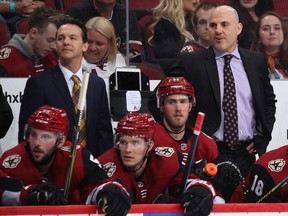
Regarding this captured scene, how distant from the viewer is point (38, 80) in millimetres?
5188

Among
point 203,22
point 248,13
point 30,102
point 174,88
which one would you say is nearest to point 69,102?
point 30,102

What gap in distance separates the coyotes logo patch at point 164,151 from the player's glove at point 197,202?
2.24 feet

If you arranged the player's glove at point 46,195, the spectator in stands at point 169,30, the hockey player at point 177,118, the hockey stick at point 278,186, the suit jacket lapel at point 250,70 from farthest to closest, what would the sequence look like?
the spectator in stands at point 169,30
the suit jacket lapel at point 250,70
the hockey player at point 177,118
the hockey stick at point 278,186
the player's glove at point 46,195

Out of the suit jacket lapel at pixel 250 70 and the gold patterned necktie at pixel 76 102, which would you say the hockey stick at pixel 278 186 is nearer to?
the suit jacket lapel at pixel 250 70

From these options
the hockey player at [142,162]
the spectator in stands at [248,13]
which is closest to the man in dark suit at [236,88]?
the hockey player at [142,162]

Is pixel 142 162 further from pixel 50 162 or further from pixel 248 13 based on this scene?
pixel 248 13

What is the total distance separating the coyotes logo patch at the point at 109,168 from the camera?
15.2 ft

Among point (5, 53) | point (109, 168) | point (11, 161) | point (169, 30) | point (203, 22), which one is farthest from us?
point (203, 22)

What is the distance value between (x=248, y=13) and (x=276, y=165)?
7.64 ft

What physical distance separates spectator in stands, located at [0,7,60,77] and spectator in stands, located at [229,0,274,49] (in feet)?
4.64

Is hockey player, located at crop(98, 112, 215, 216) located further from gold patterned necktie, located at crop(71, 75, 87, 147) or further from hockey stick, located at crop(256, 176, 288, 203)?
gold patterned necktie, located at crop(71, 75, 87, 147)

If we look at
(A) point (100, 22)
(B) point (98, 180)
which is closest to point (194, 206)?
(B) point (98, 180)

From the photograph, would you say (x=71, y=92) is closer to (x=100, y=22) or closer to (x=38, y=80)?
(x=38, y=80)

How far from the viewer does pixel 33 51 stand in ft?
19.6
